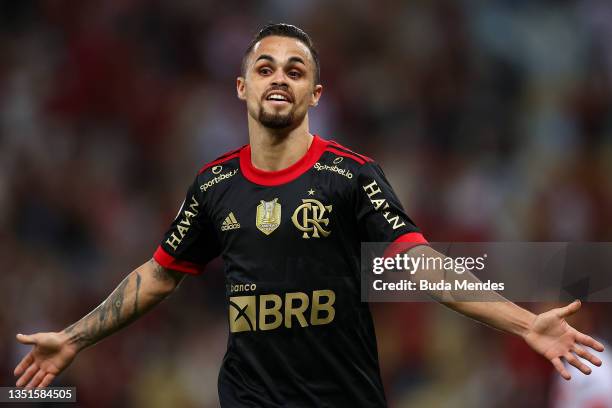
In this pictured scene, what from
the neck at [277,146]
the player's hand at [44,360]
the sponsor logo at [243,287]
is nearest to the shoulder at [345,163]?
the neck at [277,146]

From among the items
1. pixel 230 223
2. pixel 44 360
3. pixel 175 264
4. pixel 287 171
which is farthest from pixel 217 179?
pixel 44 360

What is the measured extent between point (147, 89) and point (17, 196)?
1.77 meters

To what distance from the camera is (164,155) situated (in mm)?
10492

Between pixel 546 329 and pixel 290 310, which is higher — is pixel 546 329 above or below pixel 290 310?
below

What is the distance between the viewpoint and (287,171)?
16.6 ft

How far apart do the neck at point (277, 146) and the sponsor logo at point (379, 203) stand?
401 mm

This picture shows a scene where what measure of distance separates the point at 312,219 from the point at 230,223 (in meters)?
0.40

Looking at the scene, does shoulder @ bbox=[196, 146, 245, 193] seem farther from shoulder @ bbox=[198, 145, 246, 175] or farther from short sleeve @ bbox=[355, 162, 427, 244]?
short sleeve @ bbox=[355, 162, 427, 244]

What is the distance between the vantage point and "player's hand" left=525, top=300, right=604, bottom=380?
4367 millimetres

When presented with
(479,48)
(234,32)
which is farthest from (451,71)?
(234,32)

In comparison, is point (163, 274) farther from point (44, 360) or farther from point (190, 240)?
point (44, 360)

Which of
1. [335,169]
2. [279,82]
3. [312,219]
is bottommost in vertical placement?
[312,219]

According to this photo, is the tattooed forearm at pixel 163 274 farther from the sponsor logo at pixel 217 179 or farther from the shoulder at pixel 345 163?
the shoulder at pixel 345 163

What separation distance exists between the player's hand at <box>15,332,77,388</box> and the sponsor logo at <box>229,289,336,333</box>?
1.07 meters
